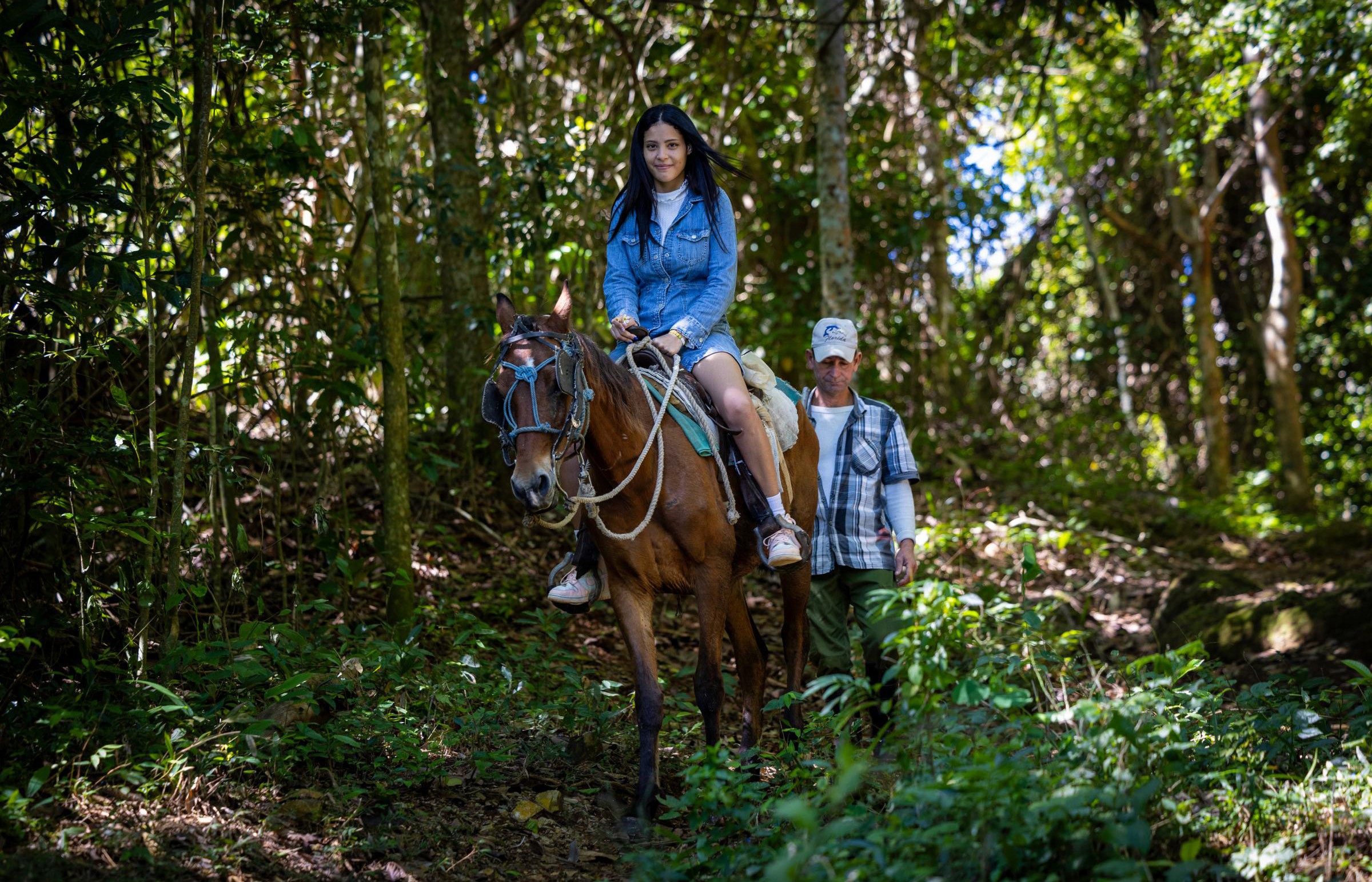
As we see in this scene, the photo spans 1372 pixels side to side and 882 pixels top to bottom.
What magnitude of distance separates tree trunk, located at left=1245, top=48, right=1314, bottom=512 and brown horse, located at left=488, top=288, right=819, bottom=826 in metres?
11.4

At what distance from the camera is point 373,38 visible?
5582 millimetres

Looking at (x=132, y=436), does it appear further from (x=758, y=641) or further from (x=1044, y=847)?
(x=1044, y=847)

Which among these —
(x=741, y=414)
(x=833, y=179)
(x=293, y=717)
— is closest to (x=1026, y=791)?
(x=741, y=414)

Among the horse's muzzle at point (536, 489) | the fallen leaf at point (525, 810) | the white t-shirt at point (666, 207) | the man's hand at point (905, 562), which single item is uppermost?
the white t-shirt at point (666, 207)

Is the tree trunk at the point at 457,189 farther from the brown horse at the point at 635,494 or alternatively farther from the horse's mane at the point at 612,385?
the brown horse at the point at 635,494

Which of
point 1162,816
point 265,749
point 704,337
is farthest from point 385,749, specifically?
point 1162,816

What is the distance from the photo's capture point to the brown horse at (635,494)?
3.94 m

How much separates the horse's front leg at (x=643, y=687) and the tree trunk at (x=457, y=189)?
11.5ft

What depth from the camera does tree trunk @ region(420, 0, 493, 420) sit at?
24.8 feet

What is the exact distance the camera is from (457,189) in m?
7.54

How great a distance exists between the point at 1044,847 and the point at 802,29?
33.8ft

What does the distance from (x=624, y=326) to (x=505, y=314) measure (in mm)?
777

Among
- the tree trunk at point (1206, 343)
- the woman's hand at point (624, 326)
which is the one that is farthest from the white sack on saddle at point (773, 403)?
the tree trunk at point (1206, 343)

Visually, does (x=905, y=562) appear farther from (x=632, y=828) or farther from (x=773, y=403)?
(x=632, y=828)
